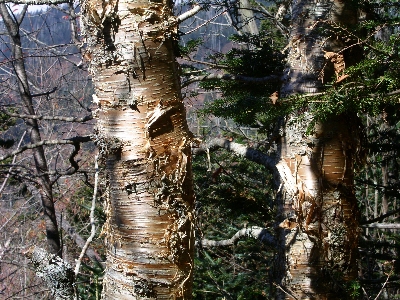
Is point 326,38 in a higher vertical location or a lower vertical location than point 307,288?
higher

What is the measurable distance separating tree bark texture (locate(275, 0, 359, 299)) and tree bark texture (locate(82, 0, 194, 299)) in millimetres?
1301

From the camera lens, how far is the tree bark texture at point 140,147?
1579 mm

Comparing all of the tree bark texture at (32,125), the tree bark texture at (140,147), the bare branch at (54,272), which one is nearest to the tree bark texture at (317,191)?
the tree bark texture at (140,147)

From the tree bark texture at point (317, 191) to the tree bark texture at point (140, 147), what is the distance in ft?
4.27

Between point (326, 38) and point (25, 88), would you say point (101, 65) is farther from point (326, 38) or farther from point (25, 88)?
point (25, 88)

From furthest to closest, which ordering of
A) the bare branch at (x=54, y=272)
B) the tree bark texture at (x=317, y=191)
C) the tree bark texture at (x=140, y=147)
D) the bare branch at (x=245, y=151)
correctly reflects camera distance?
the bare branch at (x=245, y=151), the tree bark texture at (x=317, y=191), the bare branch at (x=54, y=272), the tree bark texture at (x=140, y=147)

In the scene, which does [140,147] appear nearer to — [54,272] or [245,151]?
[54,272]

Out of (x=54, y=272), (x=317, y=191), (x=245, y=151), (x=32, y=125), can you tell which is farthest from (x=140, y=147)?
(x=32, y=125)

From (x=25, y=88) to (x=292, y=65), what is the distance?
463 cm

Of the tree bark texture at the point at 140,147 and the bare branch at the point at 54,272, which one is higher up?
the tree bark texture at the point at 140,147

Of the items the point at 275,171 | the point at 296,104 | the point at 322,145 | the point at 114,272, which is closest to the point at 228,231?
the point at 275,171

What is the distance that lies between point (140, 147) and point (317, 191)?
1526 mm

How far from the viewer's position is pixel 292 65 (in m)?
2.90

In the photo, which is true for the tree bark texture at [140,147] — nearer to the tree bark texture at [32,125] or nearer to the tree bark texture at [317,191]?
the tree bark texture at [317,191]
